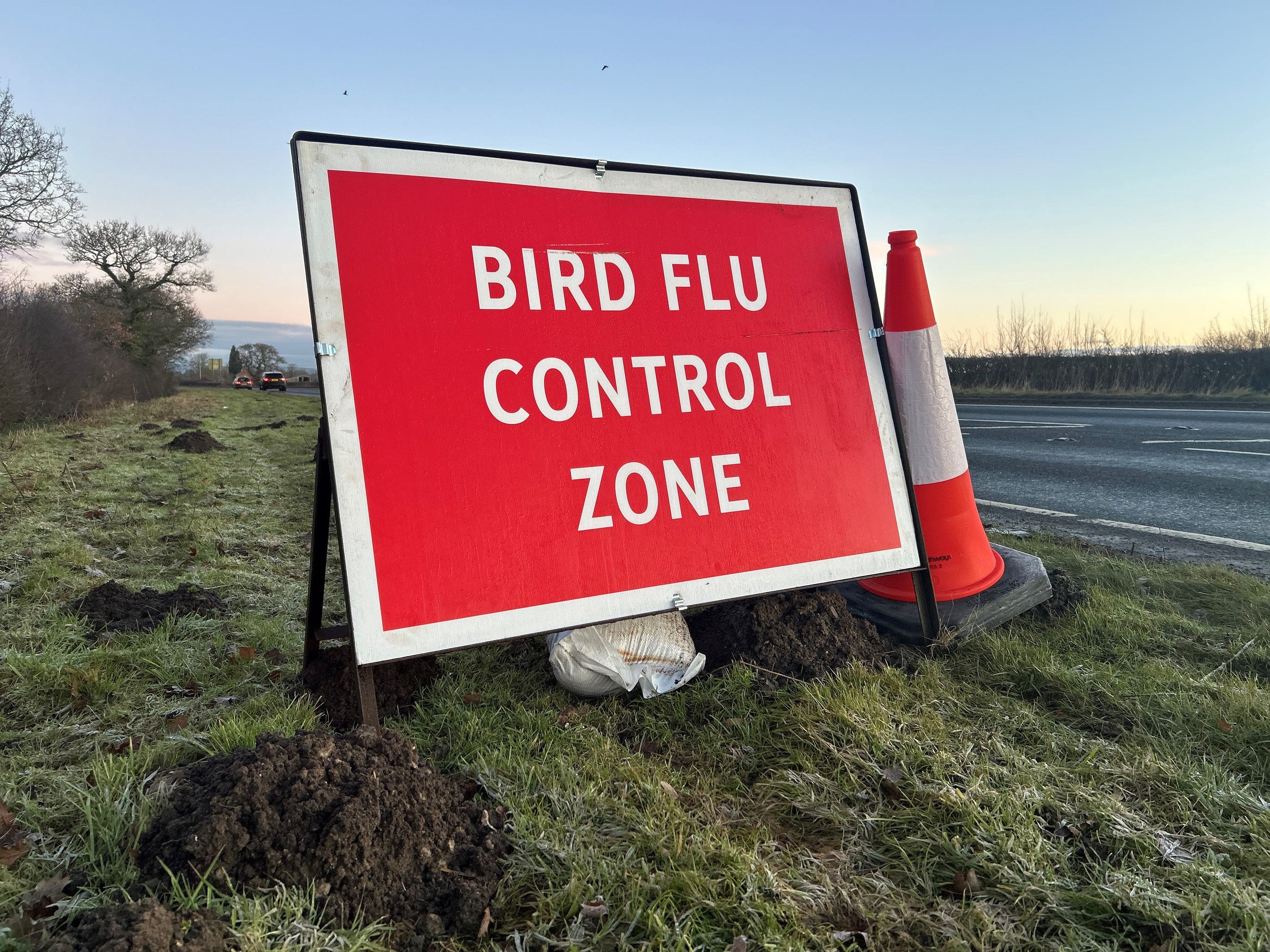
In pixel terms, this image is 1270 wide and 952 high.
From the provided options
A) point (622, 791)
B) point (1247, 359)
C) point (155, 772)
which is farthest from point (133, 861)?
point (1247, 359)

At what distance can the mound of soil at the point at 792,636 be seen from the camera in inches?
114

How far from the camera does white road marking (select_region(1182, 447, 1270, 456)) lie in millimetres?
8317

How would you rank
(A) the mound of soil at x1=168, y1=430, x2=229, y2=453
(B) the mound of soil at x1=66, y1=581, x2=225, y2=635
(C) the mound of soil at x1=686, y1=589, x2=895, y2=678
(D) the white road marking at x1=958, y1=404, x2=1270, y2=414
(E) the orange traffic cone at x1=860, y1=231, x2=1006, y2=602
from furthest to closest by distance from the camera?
(D) the white road marking at x1=958, y1=404, x2=1270, y2=414
(A) the mound of soil at x1=168, y1=430, x2=229, y2=453
(B) the mound of soil at x1=66, y1=581, x2=225, y2=635
(E) the orange traffic cone at x1=860, y1=231, x2=1006, y2=602
(C) the mound of soil at x1=686, y1=589, x2=895, y2=678

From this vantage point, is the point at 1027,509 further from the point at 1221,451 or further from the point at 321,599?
the point at 321,599

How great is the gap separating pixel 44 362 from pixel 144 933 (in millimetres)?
18888

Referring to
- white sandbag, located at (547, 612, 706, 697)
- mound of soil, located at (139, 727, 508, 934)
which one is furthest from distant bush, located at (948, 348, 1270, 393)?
mound of soil, located at (139, 727, 508, 934)

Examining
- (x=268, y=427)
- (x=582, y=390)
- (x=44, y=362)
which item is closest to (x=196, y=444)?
(x=268, y=427)

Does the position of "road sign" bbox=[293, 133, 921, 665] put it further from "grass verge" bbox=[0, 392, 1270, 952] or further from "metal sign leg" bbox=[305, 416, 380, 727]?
"grass verge" bbox=[0, 392, 1270, 952]

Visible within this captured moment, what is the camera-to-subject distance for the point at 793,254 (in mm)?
3150

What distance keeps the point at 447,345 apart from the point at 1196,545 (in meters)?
5.05

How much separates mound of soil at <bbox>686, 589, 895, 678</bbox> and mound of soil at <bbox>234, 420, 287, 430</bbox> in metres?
15.0

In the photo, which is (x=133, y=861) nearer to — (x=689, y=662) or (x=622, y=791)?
(x=622, y=791)

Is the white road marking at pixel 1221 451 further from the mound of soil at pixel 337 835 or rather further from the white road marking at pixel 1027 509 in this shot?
the mound of soil at pixel 337 835

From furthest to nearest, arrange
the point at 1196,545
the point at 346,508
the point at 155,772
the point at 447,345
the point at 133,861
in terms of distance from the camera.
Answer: the point at 1196,545
the point at 447,345
the point at 346,508
the point at 155,772
the point at 133,861
